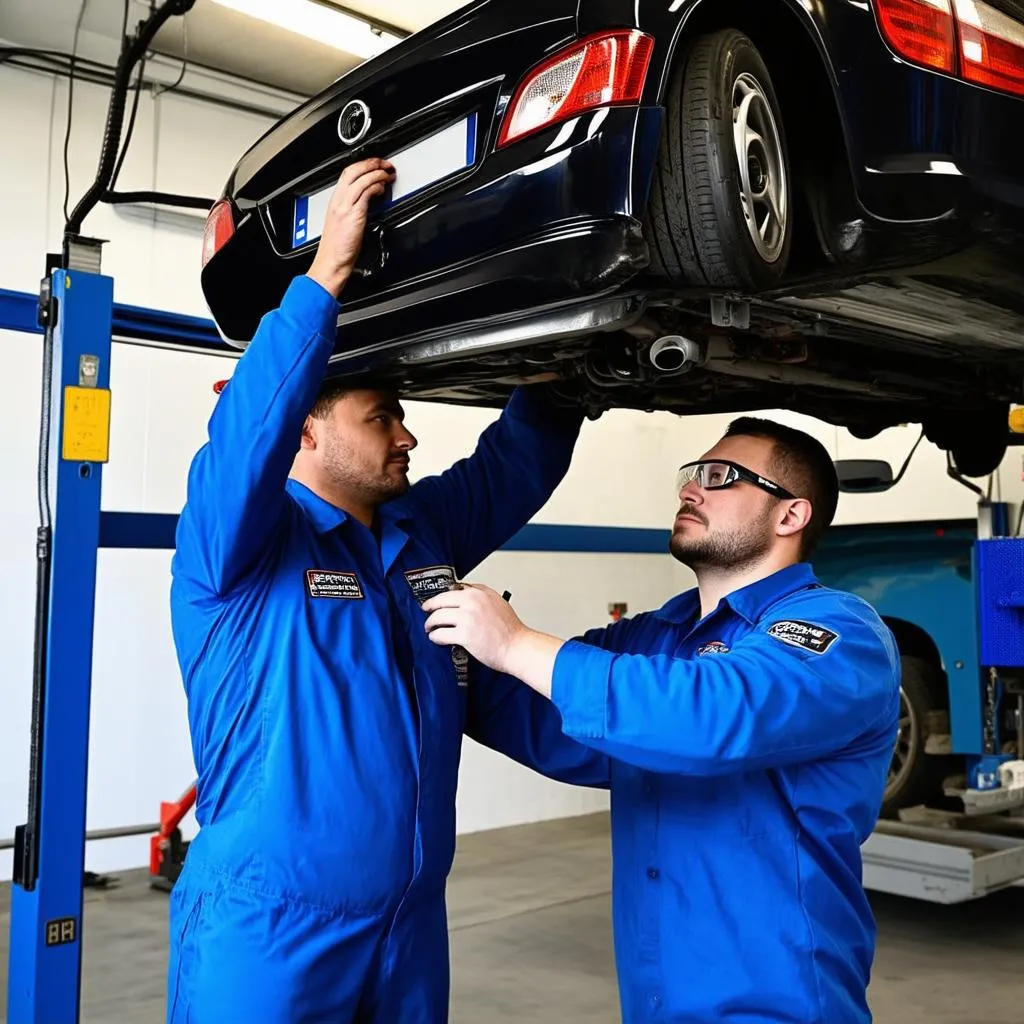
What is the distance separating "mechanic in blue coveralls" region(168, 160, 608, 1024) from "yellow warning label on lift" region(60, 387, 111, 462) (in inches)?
28.3

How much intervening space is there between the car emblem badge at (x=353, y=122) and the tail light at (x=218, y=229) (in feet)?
1.39

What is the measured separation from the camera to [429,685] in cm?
186

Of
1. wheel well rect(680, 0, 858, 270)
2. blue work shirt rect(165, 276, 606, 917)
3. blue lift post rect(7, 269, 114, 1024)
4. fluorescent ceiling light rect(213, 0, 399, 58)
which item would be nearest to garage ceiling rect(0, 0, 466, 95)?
fluorescent ceiling light rect(213, 0, 399, 58)

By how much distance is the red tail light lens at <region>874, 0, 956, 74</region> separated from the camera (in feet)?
5.98

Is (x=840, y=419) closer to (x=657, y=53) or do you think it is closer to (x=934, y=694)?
(x=657, y=53)

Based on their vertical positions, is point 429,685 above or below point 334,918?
above

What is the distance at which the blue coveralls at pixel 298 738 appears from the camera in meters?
1.65

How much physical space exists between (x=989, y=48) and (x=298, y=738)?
5.38 ft

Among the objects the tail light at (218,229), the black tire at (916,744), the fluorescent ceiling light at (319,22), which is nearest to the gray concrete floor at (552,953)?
the black tire at (916,744)

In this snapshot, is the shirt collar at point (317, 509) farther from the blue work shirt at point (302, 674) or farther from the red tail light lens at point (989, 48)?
the red tail light lens at point (989, 48)

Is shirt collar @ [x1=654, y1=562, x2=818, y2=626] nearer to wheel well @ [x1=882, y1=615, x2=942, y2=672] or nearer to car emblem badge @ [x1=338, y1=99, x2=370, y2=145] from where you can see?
car emblem badge @ [x1=338, y1=99, x2=370, y2=145]

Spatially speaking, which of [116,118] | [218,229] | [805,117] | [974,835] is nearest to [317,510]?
[218,229]

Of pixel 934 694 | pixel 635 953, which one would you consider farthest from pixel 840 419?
pixel 934 694

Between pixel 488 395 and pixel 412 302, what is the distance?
74 cm
